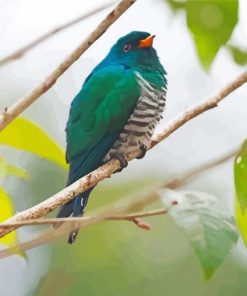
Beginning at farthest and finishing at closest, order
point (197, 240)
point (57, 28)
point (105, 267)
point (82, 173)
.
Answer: point (105, 267) → point (82, 173) → point (57, 28) → point (197, 240)

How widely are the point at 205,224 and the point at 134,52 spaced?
0.68 m

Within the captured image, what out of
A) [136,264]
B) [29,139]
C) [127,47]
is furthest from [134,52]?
[136,264]

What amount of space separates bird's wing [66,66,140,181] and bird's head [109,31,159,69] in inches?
0.7

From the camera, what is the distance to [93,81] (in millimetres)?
1102

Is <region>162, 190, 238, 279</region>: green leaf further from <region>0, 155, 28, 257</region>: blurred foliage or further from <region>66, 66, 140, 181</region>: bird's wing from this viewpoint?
<region>66, 66, 140, 181</region>: bird's wing

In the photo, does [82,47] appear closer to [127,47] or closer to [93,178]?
[93,178]

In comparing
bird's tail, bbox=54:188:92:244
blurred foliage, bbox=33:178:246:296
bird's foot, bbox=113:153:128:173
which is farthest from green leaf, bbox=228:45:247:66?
blurred foliage, bbox=33:178:246:296

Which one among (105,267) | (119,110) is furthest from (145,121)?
(105,267)

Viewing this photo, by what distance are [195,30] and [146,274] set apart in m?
4.31

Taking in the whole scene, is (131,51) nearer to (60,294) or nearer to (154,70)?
(154,70)

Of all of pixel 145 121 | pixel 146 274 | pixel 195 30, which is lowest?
pixel 146 274

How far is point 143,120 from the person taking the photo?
3.92 feet

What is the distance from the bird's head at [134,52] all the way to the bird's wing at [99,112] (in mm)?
17

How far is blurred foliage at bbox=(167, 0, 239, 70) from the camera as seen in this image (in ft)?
1.92
